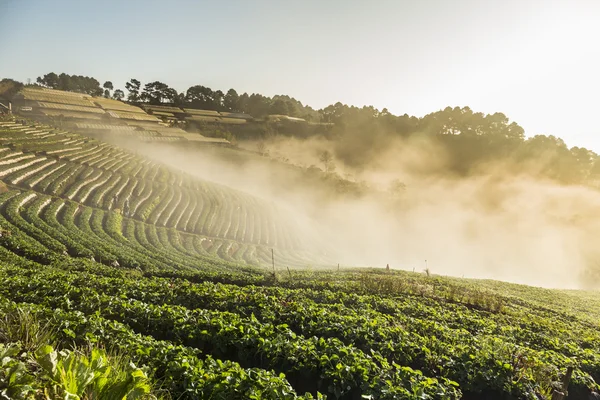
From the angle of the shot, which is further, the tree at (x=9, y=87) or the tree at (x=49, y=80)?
the tree at (x=49, y=80)

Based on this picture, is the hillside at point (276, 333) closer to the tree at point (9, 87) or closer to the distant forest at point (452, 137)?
the tree at point (9, 87)

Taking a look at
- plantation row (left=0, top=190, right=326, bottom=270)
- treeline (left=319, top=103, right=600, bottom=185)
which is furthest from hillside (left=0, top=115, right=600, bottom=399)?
treeline (left=319, top=103, right=600, bottom=185)

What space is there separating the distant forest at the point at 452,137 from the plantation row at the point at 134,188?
10207 cm

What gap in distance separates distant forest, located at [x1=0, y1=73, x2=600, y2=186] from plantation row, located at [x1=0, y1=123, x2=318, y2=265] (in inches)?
4019

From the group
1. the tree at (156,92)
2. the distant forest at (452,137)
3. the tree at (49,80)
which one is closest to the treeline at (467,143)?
the distant forest at (452,137)

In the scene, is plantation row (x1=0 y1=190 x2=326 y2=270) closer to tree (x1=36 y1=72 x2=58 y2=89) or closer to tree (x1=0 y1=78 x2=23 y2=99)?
tree (x1=0 y1=78 x2=23 y2=99)

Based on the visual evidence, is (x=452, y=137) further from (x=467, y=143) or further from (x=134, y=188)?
(x=134, y=188)

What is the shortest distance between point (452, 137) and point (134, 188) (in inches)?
5876

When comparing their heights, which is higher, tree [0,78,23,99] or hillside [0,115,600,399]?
tree [0,78,23,99]

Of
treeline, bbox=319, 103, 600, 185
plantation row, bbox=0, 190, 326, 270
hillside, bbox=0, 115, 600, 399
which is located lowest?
plantation row, bbox=0, 190, 326, 270

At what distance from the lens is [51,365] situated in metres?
5.15

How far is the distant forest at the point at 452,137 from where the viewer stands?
456 feet

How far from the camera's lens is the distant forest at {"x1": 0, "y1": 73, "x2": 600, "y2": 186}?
139 meters

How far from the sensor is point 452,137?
16338 cm
